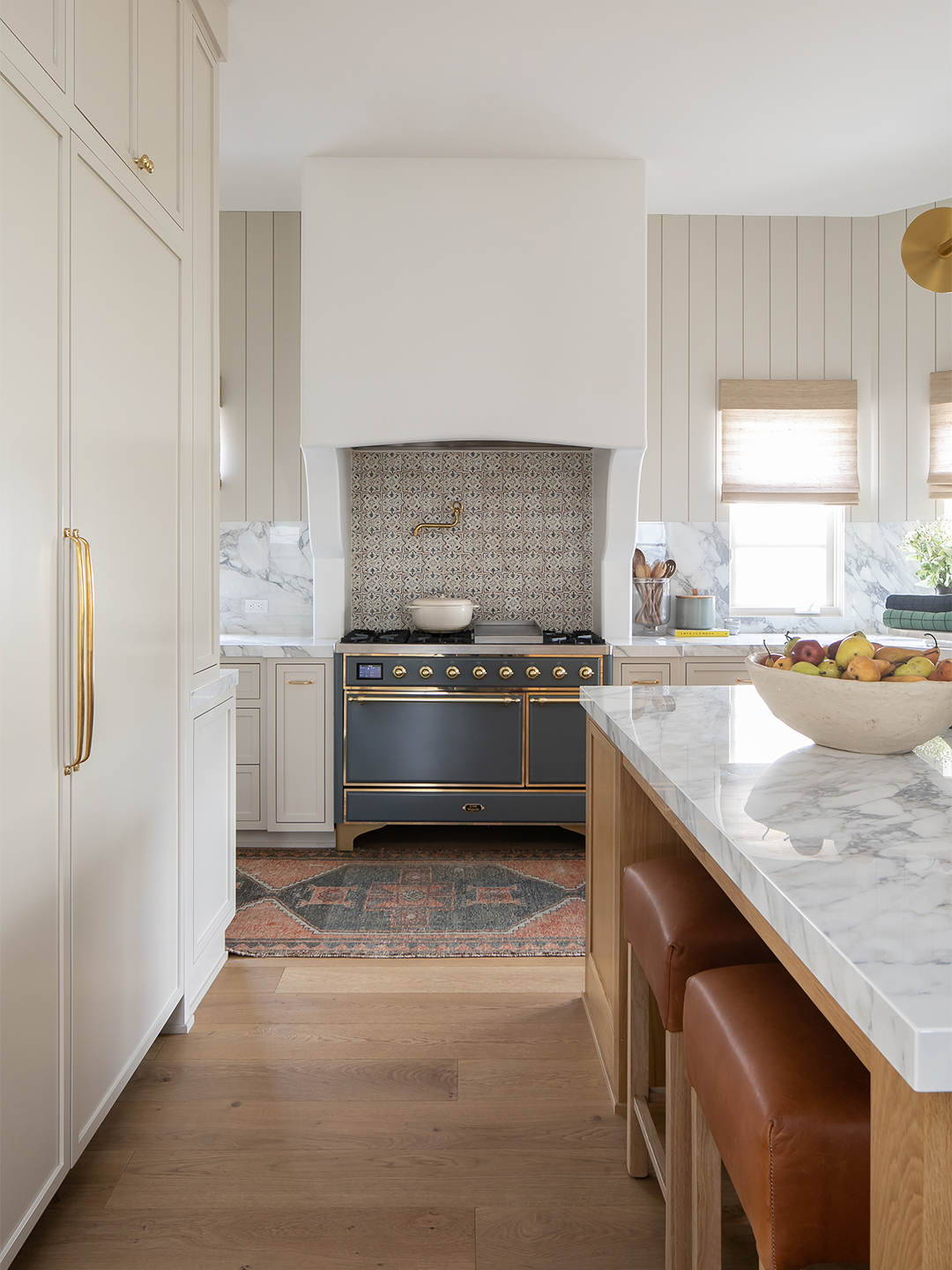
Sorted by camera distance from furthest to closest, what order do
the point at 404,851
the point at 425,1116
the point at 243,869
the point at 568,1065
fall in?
1. the point at 404,851
2. the point at 243,869
3. the point at 568,1065
4. the point at 425,1116

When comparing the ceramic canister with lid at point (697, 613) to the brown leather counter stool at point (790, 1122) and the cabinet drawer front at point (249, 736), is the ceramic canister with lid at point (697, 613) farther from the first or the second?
the brown leather counter stool at point (790, 1122)

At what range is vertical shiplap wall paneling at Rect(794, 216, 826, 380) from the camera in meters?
4.32

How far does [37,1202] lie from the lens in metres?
1.49

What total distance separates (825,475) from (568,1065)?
10.8ft

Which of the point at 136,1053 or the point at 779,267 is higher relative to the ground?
the point at 779,267

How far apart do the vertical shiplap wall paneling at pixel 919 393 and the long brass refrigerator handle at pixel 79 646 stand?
403 cm

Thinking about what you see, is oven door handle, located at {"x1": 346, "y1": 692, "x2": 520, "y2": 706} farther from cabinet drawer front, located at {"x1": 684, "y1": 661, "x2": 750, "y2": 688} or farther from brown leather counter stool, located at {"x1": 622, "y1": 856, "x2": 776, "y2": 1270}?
brown leather counter stool, located at {"x1": 622, "y1": 856, "x2": 776, "y2": 1270}

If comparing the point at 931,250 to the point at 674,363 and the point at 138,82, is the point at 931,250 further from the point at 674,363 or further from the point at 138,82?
the point at 674,363

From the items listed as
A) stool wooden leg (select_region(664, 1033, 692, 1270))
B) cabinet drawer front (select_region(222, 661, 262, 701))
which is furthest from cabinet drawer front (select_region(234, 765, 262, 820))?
stool wooden leg (select_region(664, 1033, 692, 1270))

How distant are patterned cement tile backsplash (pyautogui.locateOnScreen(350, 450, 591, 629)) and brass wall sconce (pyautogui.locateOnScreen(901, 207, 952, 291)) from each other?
247cm

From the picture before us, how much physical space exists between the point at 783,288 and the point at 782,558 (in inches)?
53.4

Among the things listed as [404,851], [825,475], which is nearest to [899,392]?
[825,475]

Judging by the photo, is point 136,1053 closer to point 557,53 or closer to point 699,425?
point 557,53

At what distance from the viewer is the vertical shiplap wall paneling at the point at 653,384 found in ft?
14.1
